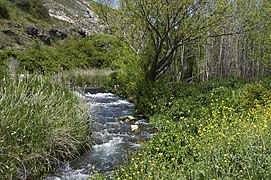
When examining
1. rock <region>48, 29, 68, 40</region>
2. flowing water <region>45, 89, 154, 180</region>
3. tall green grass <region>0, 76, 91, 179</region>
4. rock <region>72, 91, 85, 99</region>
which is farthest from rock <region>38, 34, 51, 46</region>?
tall green grass <region>0, 76, 91, 179</region>

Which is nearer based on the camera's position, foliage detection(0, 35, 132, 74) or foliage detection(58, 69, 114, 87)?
foliage detection(58, 69, 114, 87)

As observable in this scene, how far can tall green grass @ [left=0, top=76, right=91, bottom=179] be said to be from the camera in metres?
3.99

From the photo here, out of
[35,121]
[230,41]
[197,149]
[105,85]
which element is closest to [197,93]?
[197,149]

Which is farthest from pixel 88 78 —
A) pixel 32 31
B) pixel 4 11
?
pixel 4 11

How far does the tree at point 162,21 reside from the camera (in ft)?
30.3

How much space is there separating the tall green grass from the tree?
5.24 meters

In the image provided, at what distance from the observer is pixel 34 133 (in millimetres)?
4457

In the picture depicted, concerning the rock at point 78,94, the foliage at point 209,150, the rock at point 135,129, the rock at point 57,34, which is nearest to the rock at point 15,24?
the rock at point 57,34

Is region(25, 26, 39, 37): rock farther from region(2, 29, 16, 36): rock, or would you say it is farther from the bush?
region(2, 29, 16, 36): rock

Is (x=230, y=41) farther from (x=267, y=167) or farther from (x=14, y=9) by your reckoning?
(x=14, y=9)

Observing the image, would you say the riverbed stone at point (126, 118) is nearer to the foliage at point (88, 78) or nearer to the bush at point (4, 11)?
the foliage at point (88, 78)

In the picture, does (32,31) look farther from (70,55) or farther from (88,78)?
(88,78)

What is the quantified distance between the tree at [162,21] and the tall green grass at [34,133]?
5.24 metres

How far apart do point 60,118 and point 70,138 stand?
19.9 inches
